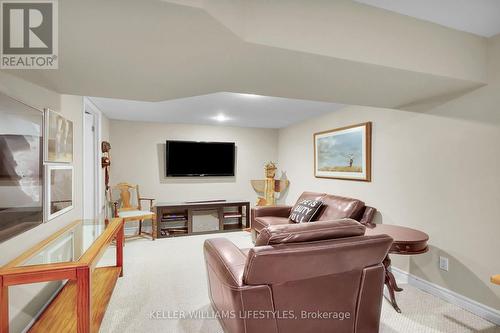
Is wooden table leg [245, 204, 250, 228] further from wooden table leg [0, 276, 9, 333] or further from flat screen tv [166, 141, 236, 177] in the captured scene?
wooden table leg [0, 276, 9, 333]

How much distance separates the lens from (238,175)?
560 centimetres

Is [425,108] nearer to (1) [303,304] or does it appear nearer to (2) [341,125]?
(2) [341,125]

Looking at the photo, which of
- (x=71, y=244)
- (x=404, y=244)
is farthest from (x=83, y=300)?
(x=404, y=244)

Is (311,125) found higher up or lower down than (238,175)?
higher up

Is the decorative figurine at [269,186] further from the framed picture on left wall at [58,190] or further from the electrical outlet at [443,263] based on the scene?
the framed picture on left wall at [58,190]

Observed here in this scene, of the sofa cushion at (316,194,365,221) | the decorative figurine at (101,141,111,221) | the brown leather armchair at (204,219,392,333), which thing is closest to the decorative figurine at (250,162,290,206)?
the sofa cushion at (316,194,365,221)

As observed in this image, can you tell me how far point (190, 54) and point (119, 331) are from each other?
2107mm

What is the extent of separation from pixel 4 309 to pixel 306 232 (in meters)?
1.73

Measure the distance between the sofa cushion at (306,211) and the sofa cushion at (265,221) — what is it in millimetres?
197

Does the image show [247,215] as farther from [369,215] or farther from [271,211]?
[369,215]

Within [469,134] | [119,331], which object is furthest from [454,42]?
[119,331]

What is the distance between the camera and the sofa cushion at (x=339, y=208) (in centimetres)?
316

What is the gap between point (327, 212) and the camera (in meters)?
3.50

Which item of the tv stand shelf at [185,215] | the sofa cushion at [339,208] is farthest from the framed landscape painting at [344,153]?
the tv stand shelf at [185,215]
